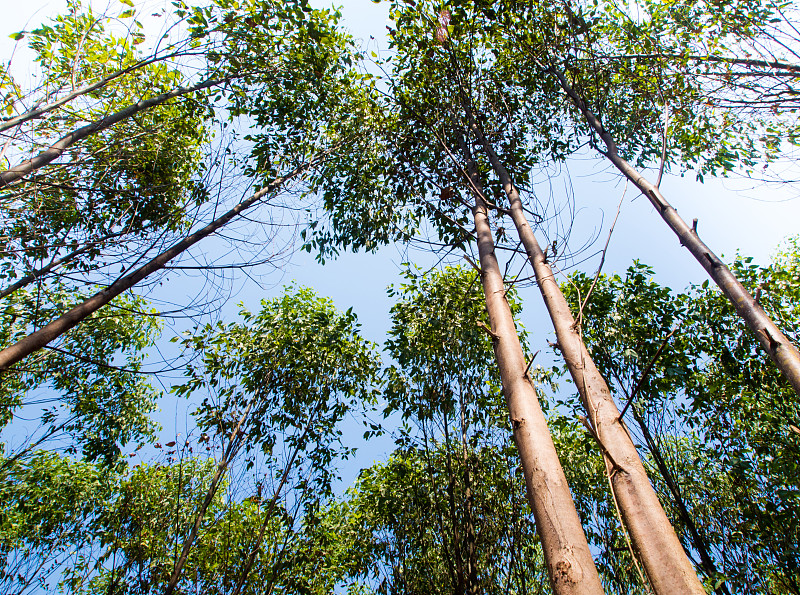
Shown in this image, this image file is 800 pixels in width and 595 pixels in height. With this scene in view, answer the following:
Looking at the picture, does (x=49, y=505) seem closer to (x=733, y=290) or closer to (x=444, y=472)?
(x=444, y=472)

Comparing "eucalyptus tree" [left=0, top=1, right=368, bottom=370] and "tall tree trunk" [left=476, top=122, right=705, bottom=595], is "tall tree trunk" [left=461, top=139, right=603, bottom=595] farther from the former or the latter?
"eucalyptus tree" [left=0, top=1, right=368, bottom=370]

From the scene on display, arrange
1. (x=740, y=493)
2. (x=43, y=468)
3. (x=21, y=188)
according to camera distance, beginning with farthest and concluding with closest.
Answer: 1. (x=43, y=468)
2. (x=740, y=493)
3. (x=21, y=188)

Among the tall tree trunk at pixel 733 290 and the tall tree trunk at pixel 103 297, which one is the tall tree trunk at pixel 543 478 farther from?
the tall tree trunk at pixel 103 297

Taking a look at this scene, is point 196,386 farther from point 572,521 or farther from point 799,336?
point 799,336

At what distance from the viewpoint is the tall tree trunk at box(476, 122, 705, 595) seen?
56.2 inches

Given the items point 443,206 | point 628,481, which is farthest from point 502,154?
point 628,481

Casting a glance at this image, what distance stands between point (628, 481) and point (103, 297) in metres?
3.76

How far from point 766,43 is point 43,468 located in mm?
12879

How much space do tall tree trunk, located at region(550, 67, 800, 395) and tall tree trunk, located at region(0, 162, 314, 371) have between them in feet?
14.0

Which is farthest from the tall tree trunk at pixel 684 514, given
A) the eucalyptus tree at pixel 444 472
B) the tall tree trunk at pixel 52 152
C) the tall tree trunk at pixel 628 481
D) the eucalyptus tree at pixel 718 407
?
the tall tree trunk at pixel 52 152

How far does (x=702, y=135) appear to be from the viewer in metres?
5.82

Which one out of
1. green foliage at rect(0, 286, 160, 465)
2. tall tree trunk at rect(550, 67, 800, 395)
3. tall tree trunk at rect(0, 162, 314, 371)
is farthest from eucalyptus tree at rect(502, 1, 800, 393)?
green foliage at rect(0, 286, 160, 465)

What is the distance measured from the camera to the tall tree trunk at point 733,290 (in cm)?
273

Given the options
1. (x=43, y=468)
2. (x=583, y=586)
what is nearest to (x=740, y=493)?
(x=583, y=586)
